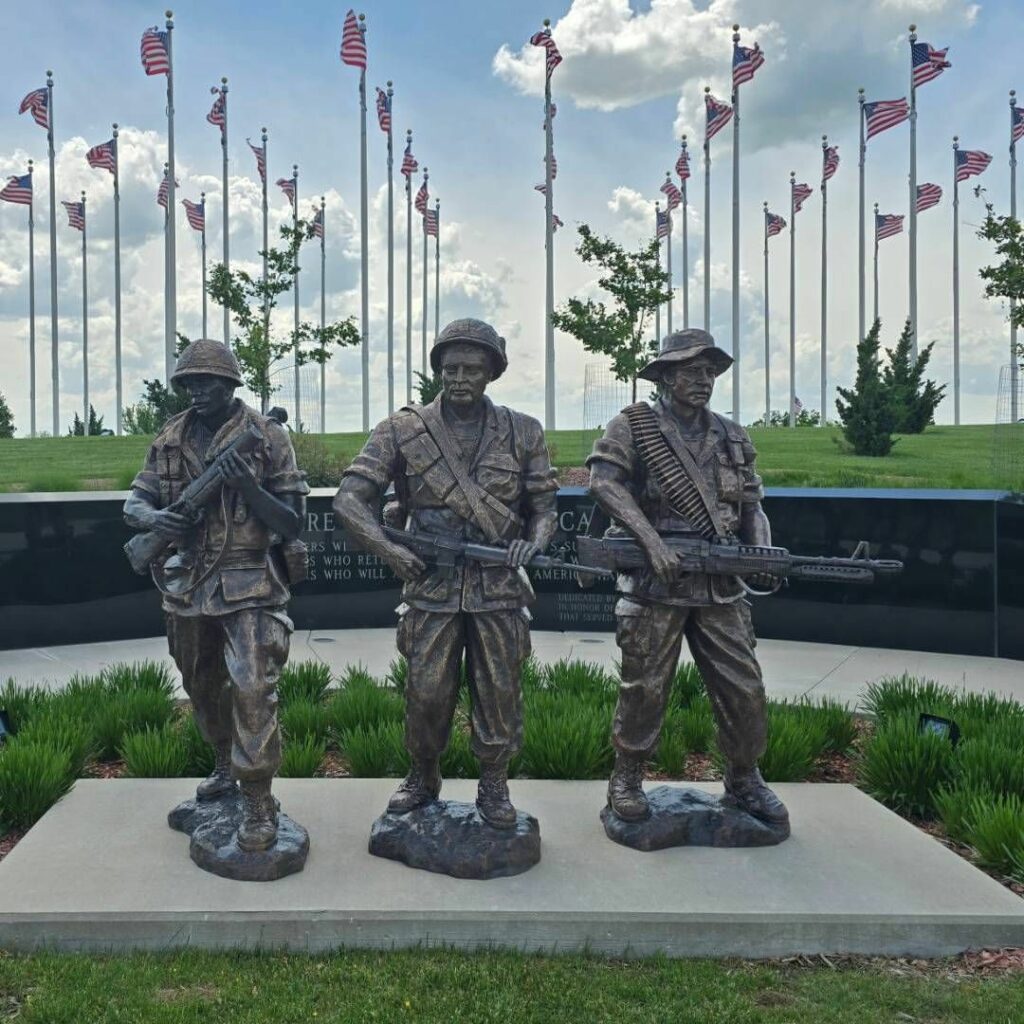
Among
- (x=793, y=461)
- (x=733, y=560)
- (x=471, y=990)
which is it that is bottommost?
(x=471, y=990)

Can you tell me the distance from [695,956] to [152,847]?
8.01ft

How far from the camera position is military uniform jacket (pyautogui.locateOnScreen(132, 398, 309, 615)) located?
4.30 meters

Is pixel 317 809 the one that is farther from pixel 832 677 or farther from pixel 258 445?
pixel 832 677

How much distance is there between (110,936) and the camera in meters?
3.87

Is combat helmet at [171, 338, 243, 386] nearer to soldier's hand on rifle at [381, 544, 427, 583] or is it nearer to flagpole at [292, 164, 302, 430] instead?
soldier's hand on rifle at [381, 544, 427, 583]

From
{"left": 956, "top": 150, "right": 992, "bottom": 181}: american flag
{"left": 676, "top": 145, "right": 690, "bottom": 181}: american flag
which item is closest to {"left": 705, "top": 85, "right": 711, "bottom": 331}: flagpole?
{"left": 676, "top": 145, "right": 690, "bottom": 181}: american flag

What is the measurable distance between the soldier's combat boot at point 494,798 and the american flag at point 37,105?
28872 millimetres

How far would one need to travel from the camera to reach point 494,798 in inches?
175

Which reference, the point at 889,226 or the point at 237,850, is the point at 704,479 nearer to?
the point at 237,850

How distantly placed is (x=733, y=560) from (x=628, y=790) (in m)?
1.21


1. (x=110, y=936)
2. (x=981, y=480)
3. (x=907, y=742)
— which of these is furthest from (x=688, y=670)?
(x=981, y=480)

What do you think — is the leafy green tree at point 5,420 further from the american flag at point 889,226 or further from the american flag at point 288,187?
the american flag at point 889,226

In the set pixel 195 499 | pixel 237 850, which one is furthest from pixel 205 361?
pixel 237 850

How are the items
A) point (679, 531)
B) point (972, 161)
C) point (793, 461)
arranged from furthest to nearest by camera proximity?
1. point (972, 161)
2. point (793, 461)
3. point (679, 531)
